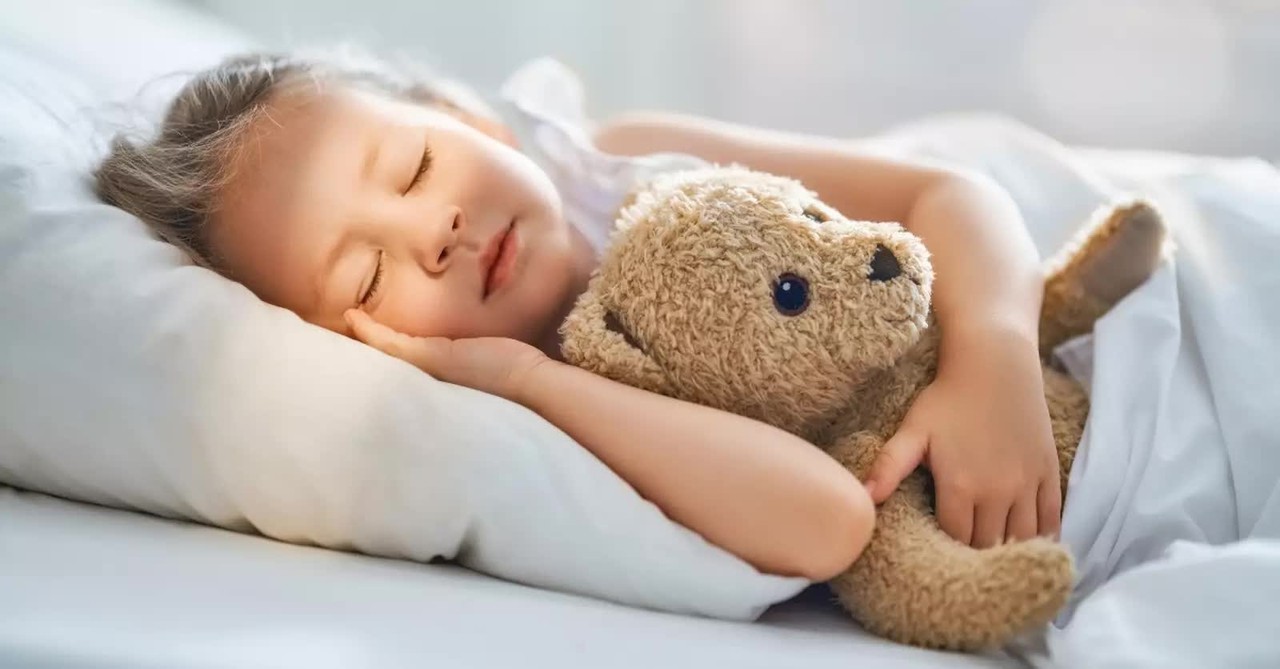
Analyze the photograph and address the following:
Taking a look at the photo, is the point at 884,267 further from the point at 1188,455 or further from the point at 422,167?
the point at 422,167

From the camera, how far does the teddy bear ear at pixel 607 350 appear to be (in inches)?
28.1

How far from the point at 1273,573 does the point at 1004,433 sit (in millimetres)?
199

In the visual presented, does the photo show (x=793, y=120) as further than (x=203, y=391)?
Yes

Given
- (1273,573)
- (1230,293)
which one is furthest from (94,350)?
(1230,293)

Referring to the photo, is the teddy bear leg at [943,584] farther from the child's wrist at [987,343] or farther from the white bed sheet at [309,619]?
the child's wrist at [987,343]

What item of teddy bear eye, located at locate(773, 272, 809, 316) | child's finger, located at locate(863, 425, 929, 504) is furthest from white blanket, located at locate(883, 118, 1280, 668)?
teddy bear eye, located at locate(773, 272, 809, 316)

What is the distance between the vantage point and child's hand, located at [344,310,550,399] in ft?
2.50

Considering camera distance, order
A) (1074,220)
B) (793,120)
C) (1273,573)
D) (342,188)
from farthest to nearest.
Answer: (793,120) → (1074,220) → (342,188) → (1273,573)

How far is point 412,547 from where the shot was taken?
0.68 meters

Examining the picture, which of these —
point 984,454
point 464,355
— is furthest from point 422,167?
point 984,454

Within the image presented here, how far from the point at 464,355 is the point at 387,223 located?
0.40 ft

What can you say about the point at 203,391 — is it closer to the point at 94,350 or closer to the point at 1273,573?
the point at 94,350

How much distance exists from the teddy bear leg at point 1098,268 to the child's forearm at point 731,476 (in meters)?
0.33

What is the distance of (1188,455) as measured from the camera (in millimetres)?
756
